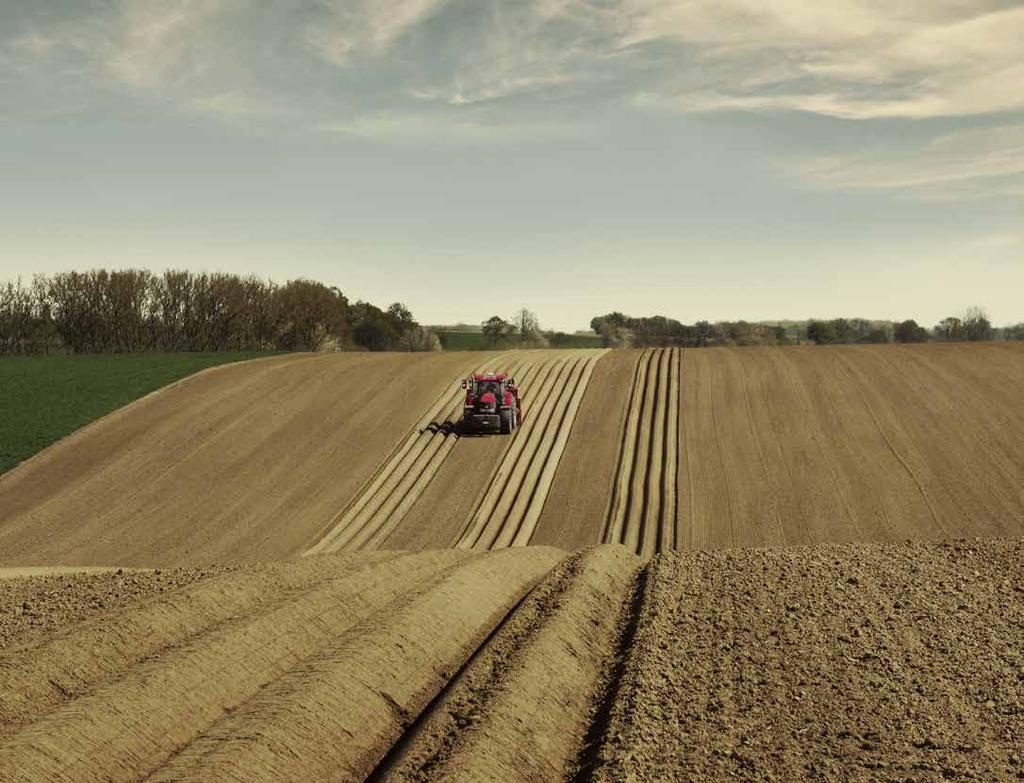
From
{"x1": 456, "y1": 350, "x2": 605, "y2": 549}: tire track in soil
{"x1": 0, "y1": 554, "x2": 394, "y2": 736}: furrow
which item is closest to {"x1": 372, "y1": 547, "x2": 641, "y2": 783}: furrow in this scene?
{"x1": 0, "y1": 554, "x2": 394, "y2": 736}: furrow

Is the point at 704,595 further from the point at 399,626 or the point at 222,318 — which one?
the point at 222,318

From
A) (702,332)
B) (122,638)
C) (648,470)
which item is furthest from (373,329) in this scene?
(122,638)

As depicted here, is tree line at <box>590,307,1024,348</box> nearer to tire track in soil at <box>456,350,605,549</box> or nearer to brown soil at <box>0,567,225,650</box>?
tire track in soil at <box>456,350,605,549</box>

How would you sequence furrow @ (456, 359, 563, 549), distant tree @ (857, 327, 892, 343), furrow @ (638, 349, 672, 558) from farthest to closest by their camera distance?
distant tree @ (857, 327, 892, 343), furrow @ (456, 359, 563, 549), furrow @ (638, 349, 672, 558)

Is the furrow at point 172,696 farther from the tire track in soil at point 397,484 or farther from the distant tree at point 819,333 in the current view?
the distant tree at point 819,333

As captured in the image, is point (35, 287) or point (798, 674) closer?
point (798, 674)

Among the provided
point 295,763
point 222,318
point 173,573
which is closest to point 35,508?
point 173,573
